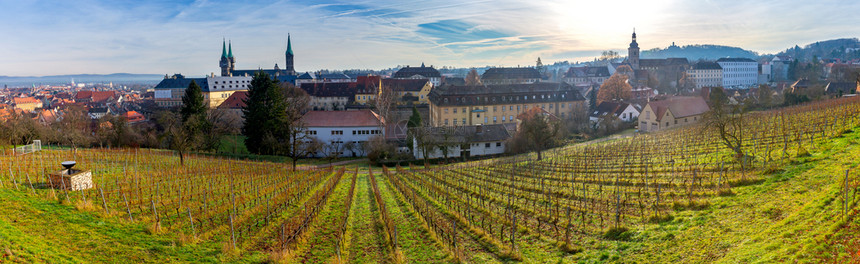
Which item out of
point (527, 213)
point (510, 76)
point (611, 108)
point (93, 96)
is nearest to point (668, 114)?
point (611, 108)

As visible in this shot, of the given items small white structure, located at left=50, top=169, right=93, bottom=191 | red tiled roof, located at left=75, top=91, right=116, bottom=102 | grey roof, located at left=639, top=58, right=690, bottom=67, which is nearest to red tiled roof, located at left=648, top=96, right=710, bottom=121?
small white structure, located at left=50, top=169, right=93, bottom=191

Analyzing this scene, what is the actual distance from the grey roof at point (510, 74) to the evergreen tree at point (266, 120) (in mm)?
79928

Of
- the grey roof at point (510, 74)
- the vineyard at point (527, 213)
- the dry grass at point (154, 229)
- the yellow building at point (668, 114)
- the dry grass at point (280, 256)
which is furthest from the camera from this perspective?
the grey roof at point (510, 74)

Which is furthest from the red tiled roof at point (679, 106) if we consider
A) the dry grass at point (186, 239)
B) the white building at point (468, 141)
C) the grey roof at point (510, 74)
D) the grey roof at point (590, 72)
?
the grey roof at point (590, 72)

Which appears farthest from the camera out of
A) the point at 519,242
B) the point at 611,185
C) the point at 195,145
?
→ the point at 195,145

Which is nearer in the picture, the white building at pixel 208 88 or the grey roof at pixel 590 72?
the white building at pixel 208 88

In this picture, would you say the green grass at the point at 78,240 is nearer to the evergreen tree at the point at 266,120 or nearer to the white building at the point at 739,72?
the evergreen tree at the point at 266,120

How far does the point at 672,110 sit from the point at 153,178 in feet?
167

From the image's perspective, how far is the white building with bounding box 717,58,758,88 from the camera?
5615 inches

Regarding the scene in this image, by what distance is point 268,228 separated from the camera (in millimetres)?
17062

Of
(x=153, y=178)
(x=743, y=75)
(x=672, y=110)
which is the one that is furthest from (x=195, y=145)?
(x=743, y=75)

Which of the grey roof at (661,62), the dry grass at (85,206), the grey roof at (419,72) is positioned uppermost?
the grey roof at (661,62)

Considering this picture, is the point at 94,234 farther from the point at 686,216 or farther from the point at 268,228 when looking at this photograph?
the point at 686,216

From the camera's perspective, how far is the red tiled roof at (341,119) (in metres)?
54.7
